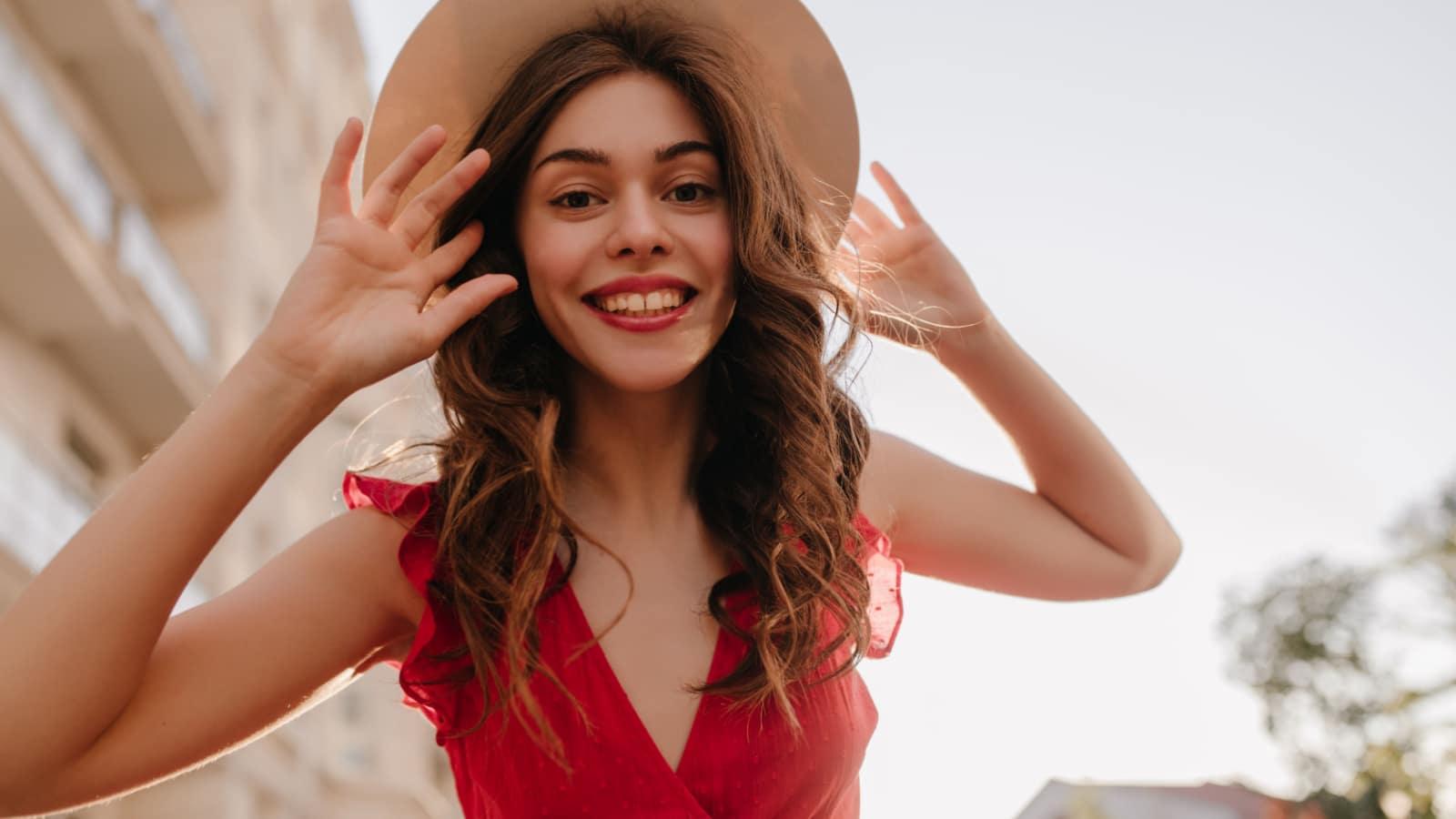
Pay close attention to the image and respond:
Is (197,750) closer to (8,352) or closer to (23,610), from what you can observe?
(23,610)

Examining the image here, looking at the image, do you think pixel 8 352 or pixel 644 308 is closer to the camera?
pixel 644 308

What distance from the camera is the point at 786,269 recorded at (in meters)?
2.38

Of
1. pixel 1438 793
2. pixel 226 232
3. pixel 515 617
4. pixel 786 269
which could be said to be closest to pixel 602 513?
pixel 515 617

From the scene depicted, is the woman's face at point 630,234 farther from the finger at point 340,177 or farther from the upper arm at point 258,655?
the upper arm at point 258,655

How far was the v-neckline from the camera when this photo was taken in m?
2.12

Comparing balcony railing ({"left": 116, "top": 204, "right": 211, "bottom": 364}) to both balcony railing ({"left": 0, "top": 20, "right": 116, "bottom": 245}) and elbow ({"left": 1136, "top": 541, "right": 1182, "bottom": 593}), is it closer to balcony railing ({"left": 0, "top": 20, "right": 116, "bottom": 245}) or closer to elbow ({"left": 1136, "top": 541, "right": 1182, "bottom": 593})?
balcony railing ({"left": 0, "top": 20, "right": 116, "bottom": 245})

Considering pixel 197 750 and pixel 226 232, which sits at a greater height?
pixel 226 232

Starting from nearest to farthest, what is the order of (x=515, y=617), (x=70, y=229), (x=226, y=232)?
1. (x=515, y=617)
2. (x=70, y=229)
3. (x=226, y=232)

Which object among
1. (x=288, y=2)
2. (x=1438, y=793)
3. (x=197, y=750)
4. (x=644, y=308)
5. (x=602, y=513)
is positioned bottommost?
(x=1438, y=793)

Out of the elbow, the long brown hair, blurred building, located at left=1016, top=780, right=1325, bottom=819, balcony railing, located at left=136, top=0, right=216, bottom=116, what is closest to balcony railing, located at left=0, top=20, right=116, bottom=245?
balcony railing, located at left=136, top=0, right=216, bottom=116

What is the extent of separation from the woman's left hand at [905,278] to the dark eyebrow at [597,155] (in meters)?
0.47

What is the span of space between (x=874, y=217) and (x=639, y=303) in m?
0.69

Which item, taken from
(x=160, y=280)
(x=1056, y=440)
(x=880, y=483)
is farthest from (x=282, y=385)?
(x=160, y=280)

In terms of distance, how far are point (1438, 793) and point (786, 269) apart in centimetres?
3182
